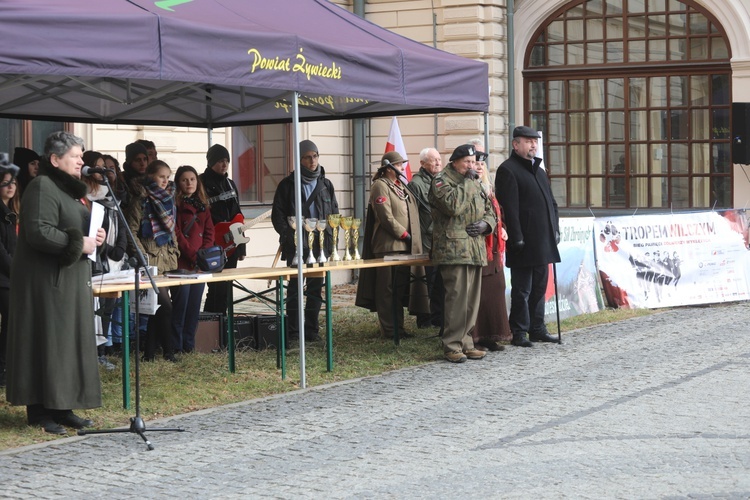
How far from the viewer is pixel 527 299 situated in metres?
11.6

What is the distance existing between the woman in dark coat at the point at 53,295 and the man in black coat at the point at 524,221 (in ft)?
15.3

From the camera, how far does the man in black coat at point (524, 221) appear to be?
11.5m

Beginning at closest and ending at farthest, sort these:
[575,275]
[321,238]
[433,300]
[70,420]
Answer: [70,420]
[321,238]
[433,300]
[575,275]

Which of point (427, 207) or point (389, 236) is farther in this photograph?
point (427, 207)

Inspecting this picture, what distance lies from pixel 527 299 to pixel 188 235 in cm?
310

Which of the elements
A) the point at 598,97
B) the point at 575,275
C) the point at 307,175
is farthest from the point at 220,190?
the point at 598,97

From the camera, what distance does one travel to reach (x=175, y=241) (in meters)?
10.5

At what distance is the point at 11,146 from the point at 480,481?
30.2ft

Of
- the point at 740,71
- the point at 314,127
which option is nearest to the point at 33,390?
the point at 314,127

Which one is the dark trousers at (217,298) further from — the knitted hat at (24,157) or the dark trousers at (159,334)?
the knitted hat at (24,157)

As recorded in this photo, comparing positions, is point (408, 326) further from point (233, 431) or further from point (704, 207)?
point (704, 207)

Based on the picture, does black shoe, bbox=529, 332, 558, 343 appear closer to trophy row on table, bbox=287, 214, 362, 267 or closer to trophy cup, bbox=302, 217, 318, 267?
trophy row on table, bbox=287, 214, 362, 267

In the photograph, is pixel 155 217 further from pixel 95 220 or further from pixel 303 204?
pixel 95 220

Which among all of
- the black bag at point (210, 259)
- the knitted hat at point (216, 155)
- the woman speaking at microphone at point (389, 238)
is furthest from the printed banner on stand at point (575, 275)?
the black bag at point (210, 259)
